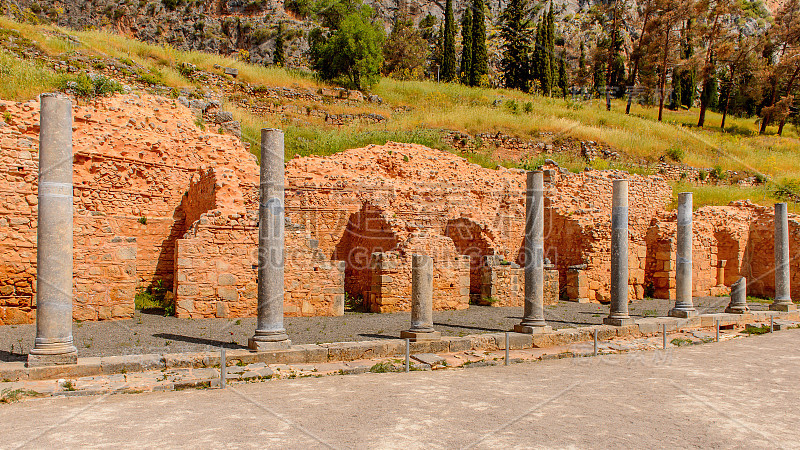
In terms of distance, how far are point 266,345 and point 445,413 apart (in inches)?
163

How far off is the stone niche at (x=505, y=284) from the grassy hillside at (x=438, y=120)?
27.9ft

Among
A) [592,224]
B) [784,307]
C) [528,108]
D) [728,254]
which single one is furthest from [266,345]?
[528,108]

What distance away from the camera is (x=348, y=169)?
72.0 feet

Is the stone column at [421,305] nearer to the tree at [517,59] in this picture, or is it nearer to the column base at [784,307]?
the column base at [784,307]

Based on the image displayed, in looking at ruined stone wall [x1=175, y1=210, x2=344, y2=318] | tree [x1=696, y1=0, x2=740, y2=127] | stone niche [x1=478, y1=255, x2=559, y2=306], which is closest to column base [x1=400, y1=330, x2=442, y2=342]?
ruined stone wall [x1=175, y1=210, x2=344, y2=318]

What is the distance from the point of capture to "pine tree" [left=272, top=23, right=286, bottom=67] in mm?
51250

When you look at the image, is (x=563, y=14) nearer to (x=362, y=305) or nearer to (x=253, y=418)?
(x=362, y=305)

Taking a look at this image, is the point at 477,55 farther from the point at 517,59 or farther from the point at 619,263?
the point at 619,263

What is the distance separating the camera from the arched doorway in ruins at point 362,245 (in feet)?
62.4

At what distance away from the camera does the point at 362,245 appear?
64.9ft

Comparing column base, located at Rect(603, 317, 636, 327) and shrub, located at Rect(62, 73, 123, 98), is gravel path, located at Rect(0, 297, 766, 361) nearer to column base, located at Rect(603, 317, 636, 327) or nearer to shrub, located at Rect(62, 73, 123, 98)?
column base, located at Rect(603, 317, 636, 327)

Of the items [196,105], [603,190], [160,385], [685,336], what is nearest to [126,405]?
[160,385]

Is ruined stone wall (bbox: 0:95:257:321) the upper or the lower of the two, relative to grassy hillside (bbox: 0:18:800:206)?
lower

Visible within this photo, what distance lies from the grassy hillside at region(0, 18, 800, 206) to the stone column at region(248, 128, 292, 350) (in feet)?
39.3
